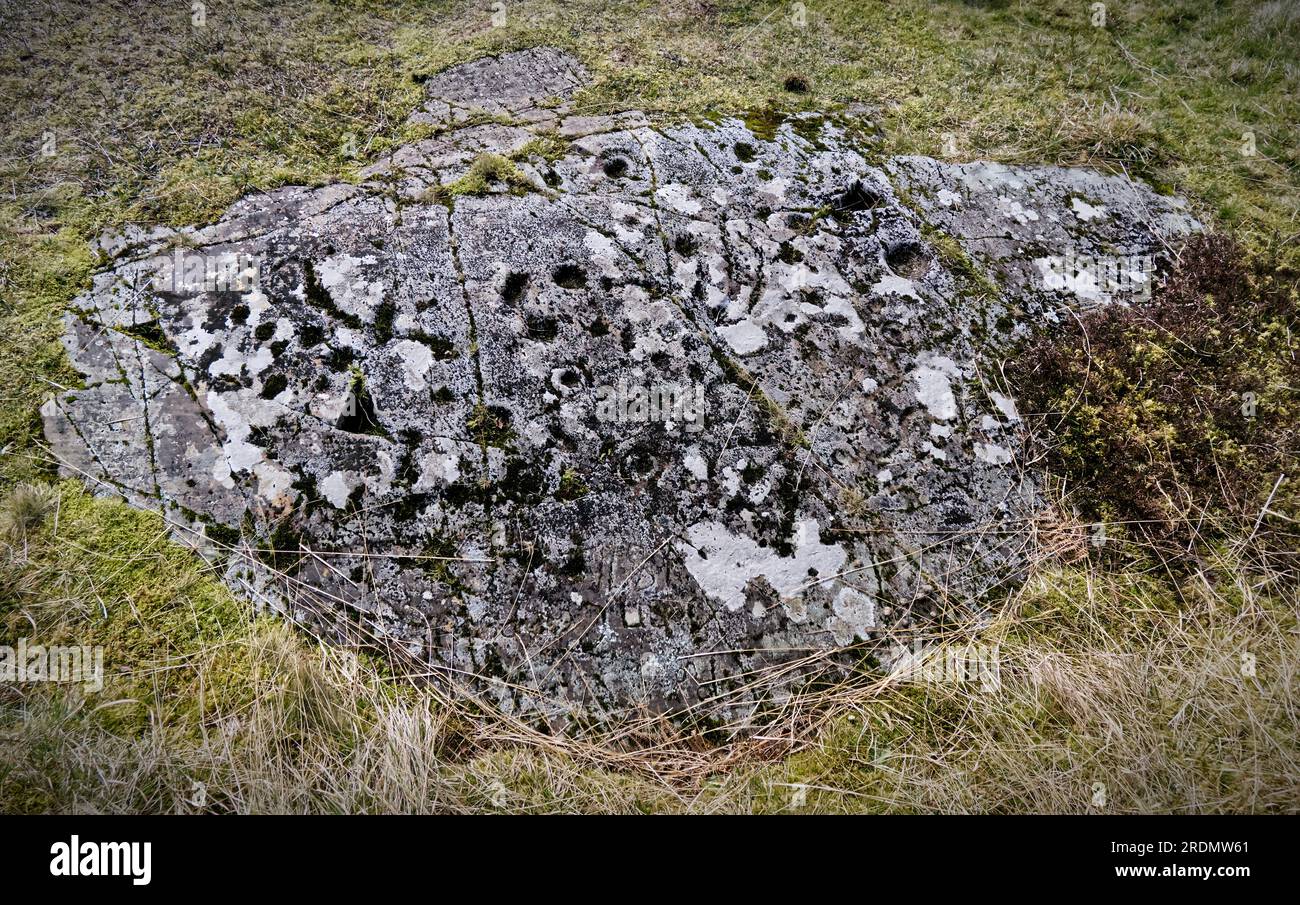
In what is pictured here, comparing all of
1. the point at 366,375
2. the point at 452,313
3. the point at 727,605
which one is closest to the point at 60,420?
the point at 366,375

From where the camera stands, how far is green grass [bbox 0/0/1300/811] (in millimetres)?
2443

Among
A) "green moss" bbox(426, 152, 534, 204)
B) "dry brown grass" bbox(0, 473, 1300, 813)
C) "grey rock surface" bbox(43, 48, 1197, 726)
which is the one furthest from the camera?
"green moss" bbox(426, 152, 534, 204)

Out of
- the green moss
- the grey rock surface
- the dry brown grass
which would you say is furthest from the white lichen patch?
the green moss

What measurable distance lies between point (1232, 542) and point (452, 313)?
12.0 feet

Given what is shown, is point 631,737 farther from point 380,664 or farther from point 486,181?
point 486,181

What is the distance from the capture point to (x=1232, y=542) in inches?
121

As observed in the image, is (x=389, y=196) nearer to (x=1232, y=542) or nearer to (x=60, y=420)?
(x=60, y=420)

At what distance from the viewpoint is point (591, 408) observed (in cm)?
312

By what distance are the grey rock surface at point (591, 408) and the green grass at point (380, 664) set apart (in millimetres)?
195

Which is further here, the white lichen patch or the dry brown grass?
the white lichen patch

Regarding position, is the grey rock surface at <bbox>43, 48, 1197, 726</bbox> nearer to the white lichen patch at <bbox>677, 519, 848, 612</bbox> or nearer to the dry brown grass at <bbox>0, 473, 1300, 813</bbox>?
the white lichen patch at <bbox>677, 519, 848, 612</bbox>

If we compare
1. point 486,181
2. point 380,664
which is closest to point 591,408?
point 380,664

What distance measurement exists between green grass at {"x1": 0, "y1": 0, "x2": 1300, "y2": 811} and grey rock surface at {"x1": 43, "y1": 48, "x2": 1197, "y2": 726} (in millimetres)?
195

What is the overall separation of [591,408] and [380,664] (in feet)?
4.44
